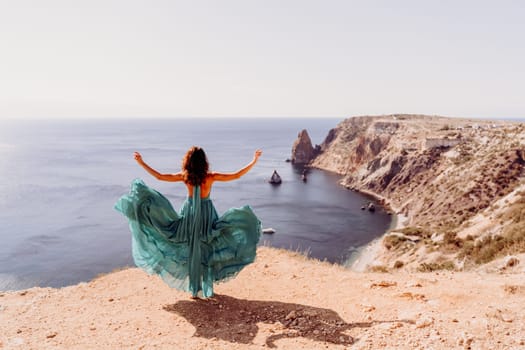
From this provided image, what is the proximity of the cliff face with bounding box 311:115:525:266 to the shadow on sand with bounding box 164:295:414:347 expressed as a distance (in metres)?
8.56

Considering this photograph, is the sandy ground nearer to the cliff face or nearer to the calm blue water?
the cliff face

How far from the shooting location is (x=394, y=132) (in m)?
83.6

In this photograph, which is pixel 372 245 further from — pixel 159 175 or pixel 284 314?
pixel 159 175

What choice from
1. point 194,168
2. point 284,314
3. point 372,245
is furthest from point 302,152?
point 284,314

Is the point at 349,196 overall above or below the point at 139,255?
below

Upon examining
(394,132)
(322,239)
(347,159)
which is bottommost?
(322,239)

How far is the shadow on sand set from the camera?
5.75 metres

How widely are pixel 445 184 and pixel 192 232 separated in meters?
50.9

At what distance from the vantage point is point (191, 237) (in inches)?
278

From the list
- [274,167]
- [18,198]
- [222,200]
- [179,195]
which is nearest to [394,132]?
[274,167]

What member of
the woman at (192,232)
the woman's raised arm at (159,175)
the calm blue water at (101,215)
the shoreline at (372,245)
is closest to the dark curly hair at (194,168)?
the woman at (192,232)

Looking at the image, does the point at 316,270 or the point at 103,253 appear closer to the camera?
the point at 316,270

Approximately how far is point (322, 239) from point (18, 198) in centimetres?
4912

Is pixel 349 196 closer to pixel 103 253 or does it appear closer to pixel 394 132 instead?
pixel 394 132
